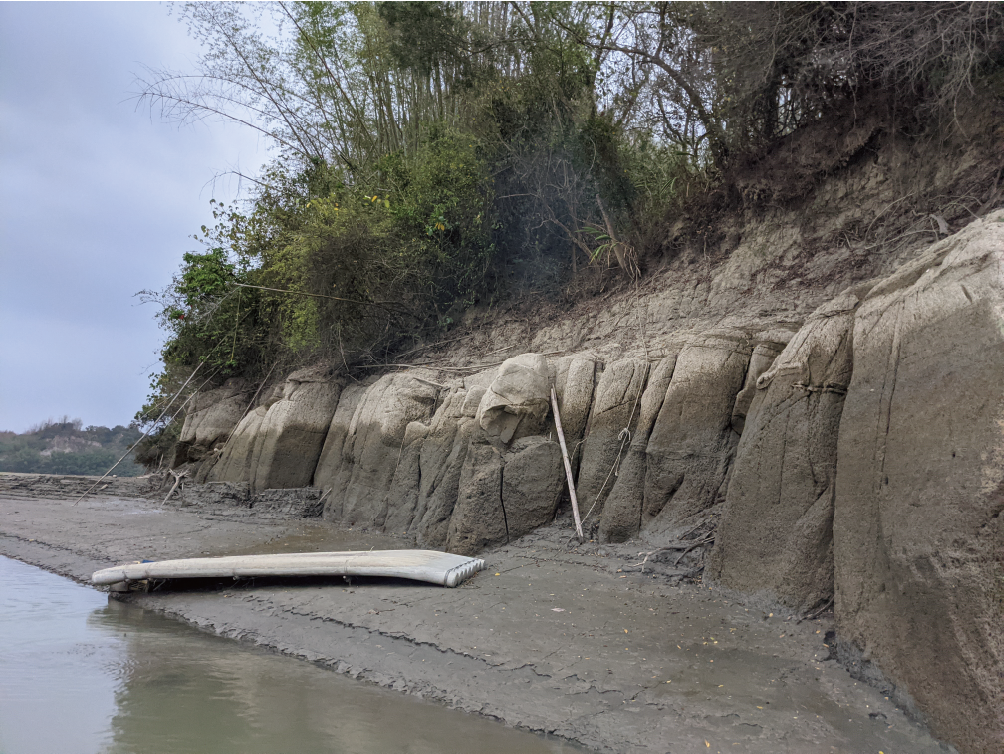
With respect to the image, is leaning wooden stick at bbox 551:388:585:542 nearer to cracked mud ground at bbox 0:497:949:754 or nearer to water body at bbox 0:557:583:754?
cracked mud ground at bbox 0:497:949:754

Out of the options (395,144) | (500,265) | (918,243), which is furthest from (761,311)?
(395,144)

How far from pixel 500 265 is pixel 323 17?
6791 millimetres

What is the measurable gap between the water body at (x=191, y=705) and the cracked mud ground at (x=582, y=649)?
231 mm

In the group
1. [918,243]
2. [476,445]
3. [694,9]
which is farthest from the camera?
[694,9]

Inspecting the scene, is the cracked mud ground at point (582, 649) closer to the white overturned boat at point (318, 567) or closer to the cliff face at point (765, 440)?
the white overturned boat at point (318, 567)

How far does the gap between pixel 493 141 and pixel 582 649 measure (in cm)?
836

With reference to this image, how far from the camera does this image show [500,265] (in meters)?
11.0

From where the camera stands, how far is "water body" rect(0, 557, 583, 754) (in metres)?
3.38

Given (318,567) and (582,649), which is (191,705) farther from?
(582,649)

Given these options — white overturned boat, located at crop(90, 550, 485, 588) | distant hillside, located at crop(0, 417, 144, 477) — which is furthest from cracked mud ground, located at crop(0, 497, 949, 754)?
distant hillside, located at crop(0, 417, 144, 477)

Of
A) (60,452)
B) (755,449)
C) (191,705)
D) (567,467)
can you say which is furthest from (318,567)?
(60,452)

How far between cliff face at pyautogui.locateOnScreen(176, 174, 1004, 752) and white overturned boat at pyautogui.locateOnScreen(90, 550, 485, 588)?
3.21 feet

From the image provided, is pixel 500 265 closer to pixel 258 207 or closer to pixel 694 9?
pixel 694 9

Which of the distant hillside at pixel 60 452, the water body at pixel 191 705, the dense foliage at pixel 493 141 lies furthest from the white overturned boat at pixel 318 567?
the distant hillside at pixel 60 452
